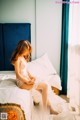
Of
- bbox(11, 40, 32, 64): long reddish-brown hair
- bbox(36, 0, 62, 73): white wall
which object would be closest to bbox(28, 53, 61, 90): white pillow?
bbox(36, 0, 62, 73): white wall

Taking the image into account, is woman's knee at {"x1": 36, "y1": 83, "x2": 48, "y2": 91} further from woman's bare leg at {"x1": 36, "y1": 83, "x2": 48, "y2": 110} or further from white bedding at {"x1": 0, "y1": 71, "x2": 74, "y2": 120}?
white bedding at {"x1": 0, "y1": 71, "x2": 74, "y2": 120}

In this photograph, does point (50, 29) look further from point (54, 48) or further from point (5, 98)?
point (5, 98)

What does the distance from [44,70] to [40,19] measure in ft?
3.47

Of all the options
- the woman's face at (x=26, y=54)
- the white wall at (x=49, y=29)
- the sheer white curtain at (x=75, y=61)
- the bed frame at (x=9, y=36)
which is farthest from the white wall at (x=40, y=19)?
the woman's face at (x=26, y=54)

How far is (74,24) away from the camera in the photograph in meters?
2.87

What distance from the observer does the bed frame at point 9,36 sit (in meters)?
3.88

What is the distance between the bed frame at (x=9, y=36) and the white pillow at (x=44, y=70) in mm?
515

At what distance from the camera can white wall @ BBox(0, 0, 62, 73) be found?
154 inches

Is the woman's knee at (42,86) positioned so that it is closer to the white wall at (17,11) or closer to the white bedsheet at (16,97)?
the white bedsheet at (16,97)

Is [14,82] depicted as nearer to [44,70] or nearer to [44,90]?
[44,90]

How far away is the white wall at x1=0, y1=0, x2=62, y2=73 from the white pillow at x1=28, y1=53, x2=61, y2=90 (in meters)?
0.24

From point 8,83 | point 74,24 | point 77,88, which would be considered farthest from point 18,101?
point 74,24

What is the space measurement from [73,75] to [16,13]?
1.81m

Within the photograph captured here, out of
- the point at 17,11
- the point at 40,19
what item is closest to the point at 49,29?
the point at 40,19
